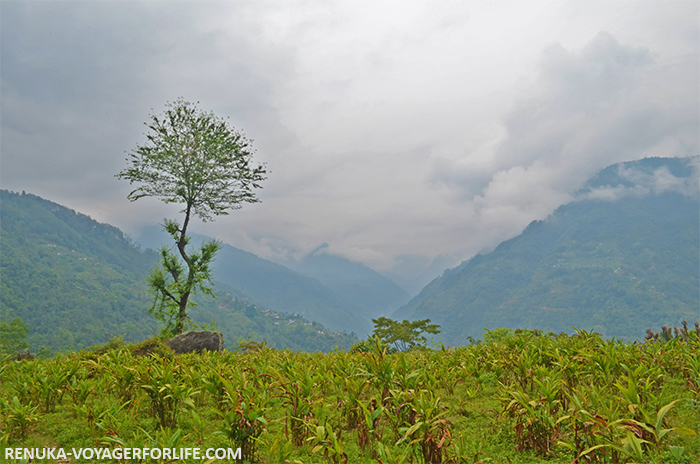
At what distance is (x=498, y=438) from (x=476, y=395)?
6.18 ft

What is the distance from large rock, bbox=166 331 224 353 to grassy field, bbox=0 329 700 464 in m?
5.95

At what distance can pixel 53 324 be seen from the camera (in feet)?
350

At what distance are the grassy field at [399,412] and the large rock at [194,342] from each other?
595 centimetres

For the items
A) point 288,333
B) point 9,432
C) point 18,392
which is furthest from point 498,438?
point 288,333

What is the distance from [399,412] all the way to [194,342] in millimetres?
11558

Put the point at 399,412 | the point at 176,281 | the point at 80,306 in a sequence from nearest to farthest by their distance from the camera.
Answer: the point at 399,412 < the point at 176,281 < the point at 80,306

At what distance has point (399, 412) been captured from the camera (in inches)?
161

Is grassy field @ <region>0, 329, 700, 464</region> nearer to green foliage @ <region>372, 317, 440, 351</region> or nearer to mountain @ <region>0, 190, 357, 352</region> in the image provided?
green foliage @ <region>372, 317, 440, 351</region>

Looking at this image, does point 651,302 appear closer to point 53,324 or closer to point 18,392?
point 18,392

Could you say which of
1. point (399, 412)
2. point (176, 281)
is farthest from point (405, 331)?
point (399, 412)

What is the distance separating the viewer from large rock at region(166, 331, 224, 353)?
42.9 feet

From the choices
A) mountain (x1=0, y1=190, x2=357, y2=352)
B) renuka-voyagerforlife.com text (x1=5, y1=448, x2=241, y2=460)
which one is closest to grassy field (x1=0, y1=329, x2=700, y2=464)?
renuka-voyagerforlife.com text (x1=5, y1=448, x2=241, y2=460)

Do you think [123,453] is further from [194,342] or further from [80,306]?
[80,306]

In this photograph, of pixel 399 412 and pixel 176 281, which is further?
pixel 176 281
